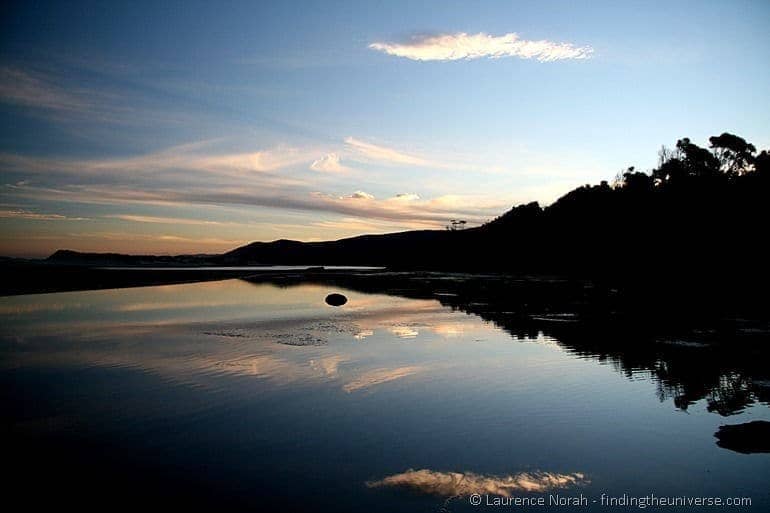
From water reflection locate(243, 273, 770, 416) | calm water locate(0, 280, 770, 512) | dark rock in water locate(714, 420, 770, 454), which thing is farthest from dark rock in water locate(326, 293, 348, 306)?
dark rock in water locate(714, 420, 770, 454)

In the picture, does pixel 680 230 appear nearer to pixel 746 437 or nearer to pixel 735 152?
pixel 735 152

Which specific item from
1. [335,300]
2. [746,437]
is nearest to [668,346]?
[746,437]

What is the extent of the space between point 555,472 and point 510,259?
149 meters

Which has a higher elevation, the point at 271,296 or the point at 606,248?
the point at 606,248

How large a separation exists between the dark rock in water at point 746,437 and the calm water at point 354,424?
0.31 metres

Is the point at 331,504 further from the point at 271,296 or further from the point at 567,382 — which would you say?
the point at 271,296

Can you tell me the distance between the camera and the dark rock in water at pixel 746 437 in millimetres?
11688

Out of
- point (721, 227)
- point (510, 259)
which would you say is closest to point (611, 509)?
point (721, 227)

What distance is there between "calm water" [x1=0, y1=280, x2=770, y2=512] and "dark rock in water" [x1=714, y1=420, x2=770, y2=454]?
0.31 m

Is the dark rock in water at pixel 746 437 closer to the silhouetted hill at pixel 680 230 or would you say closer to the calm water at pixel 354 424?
the calm water at pixel 354 424

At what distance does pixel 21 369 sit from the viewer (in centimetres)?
1884

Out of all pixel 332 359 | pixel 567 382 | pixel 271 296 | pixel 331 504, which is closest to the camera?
pixel 331 504

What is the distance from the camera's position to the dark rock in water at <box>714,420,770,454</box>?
11.7 meters

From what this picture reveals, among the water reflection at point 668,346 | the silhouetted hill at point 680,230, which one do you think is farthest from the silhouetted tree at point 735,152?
the water reflection at point 668,346
